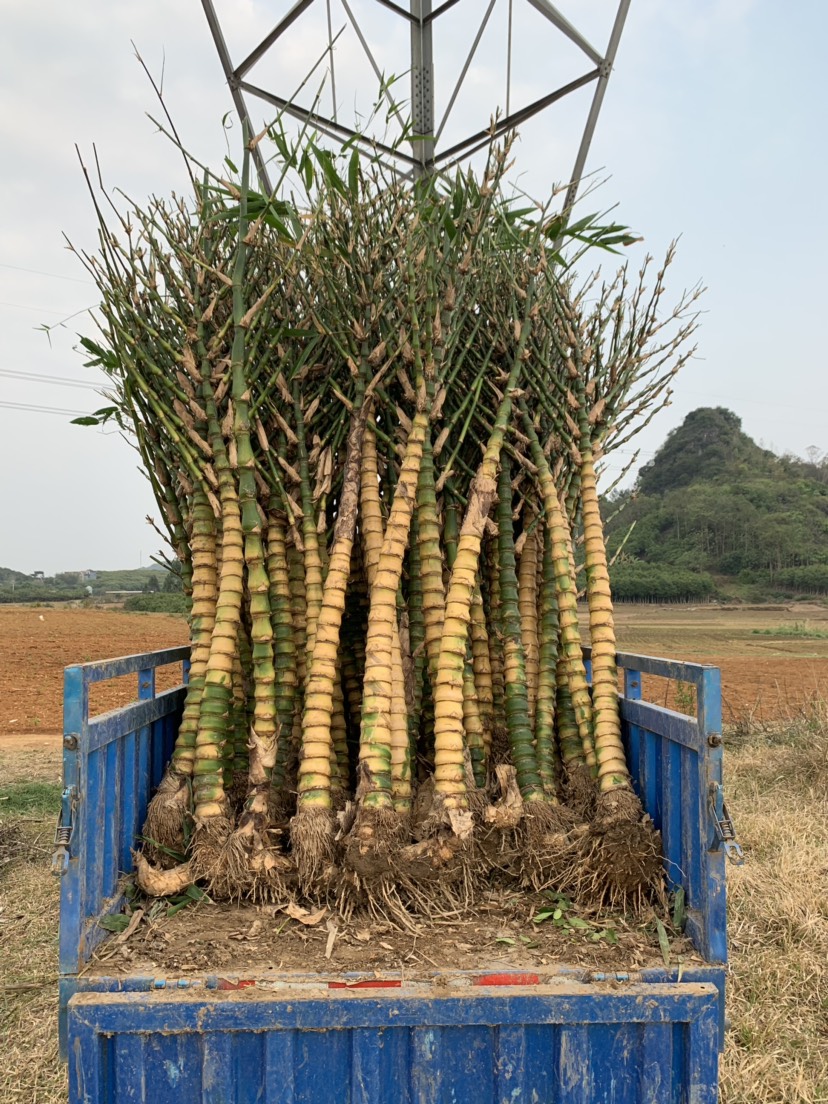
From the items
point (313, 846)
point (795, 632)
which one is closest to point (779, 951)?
point (313, 846)

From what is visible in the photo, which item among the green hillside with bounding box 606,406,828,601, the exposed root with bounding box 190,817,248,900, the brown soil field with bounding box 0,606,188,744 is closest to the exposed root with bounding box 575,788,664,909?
the exposed root with bounding box 190,817,248,900

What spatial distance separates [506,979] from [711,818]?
0.65m

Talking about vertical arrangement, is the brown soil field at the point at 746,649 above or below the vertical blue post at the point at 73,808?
below

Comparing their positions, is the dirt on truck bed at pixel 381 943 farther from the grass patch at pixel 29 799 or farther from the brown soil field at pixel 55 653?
the grass patch at pixel 29 799

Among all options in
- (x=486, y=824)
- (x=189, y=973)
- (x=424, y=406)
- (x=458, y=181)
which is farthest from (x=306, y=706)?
(x=458, y=181)

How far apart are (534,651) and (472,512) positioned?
66 cm

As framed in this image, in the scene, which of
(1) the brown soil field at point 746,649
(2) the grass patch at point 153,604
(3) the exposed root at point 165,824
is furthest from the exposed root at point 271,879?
(2) the grass patch at point 153,604

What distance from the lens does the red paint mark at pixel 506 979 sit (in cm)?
200

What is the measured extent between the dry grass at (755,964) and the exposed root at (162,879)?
83 centimetres

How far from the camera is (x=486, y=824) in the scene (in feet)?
9.06

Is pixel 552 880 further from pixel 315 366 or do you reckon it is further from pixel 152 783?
pixel 315 366

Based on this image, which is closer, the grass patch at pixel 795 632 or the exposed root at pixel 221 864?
the exposed root at pixel 221 864

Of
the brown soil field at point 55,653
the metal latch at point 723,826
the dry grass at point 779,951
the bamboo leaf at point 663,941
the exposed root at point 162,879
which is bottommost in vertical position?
the brown soil field at point 55,653

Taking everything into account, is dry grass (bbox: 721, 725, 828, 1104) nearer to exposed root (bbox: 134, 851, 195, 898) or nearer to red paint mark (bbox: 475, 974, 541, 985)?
red paint mark (bbox: 475, 974, 541, 985)
